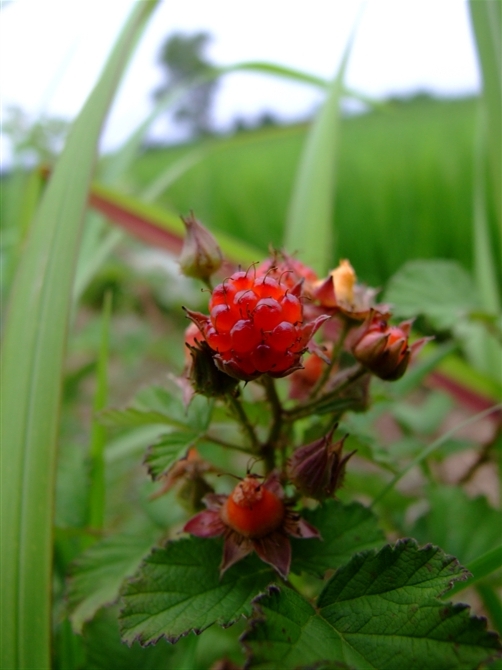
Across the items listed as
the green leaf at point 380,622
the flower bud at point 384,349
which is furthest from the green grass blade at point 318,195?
the green leaf at point 380,622

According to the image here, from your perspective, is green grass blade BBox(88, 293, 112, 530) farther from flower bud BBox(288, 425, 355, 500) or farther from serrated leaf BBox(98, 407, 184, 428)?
flower bud BBox(288, 425, 355, 500)

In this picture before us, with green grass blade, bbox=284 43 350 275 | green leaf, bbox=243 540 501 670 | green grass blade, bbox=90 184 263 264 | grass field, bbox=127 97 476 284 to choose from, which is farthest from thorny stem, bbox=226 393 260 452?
grass field, bbox=127 97 476 284

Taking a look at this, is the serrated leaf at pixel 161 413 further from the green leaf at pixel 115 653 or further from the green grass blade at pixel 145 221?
the green grass blade at pixel 145 221

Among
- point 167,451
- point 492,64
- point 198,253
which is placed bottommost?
point 167,451

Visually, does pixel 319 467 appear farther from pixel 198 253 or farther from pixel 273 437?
pixel 198 253

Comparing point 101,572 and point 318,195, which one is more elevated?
point 318,195

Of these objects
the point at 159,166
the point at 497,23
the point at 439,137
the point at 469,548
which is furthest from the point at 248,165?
the point at 469,548

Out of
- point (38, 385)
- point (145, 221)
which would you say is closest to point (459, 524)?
point (38, 385)
